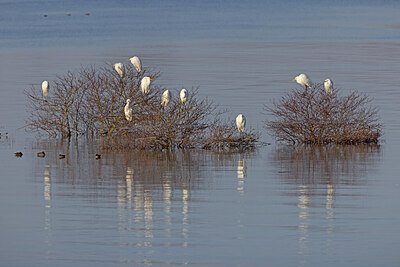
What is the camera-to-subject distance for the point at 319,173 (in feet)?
58.3

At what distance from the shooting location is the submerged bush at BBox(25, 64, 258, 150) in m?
20.9

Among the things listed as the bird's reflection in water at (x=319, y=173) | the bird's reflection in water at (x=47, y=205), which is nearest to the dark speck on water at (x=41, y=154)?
the bird's reflection in water at (x=47, y=205)

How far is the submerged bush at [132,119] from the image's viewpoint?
20.9 m

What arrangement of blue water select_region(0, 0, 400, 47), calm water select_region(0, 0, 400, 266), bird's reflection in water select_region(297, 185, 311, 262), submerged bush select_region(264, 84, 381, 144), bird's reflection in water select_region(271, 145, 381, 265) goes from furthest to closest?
blue water select_region(0, 0, 400, 47)
submerged bush select_region(264, 84, 381, 144)
bird's reflection in water select_region(271, 145, 381, 265)
bird's reflection in water select_region(297, 185, 311, 262)
calm water select_region(0, 0, 400, 266)

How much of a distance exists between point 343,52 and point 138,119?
28320mm

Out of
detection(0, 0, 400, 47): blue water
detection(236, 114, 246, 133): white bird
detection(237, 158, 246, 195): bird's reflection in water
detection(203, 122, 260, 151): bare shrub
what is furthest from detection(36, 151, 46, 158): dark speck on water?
detection(0, 0, 400, 47): blue water

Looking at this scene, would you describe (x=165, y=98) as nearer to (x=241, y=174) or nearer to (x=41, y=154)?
(x=41, y=154)

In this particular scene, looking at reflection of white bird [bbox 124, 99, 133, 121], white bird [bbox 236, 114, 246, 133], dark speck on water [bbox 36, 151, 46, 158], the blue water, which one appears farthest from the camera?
the blue water

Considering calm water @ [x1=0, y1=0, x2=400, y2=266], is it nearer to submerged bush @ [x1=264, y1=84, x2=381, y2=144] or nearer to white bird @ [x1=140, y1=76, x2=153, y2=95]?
submerged bush @ [x1=264, y1=84, x2=381, y2=144]

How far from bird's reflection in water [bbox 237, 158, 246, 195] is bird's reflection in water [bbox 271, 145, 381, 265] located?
1.93ft

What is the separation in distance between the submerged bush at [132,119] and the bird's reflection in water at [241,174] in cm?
181

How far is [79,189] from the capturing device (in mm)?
15859

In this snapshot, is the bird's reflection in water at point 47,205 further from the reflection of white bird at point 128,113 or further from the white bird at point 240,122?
the white bird at point 240,122

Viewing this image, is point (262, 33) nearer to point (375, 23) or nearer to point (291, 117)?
point (375, 23)
